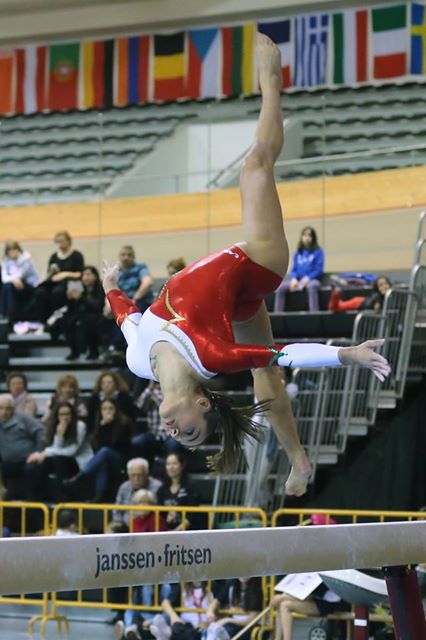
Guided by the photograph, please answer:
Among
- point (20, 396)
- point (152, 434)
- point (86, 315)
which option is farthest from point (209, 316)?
point (86, 315)

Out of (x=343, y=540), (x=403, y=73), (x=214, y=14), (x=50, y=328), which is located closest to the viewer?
(x=343, y=540)

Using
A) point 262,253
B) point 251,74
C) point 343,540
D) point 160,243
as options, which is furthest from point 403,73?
point 343,540

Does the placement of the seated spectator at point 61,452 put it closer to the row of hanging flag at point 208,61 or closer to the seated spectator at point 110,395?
the seated spectator at point 110,395

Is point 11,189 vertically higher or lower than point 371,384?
higher

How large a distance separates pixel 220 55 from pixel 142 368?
9217 mm

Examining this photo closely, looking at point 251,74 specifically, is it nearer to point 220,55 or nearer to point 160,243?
point 220,55

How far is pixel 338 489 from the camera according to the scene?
8820mm

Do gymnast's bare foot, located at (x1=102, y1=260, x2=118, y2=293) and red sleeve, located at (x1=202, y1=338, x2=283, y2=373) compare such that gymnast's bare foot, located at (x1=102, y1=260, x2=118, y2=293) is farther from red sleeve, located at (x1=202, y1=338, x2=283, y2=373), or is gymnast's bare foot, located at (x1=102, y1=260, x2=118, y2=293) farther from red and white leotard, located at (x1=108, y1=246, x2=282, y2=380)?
red sleeve, located at (x1=202, y1=338, x2=283, y2=373)

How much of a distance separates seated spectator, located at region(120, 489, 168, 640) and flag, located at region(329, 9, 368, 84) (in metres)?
6.15

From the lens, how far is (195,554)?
353 centimetres

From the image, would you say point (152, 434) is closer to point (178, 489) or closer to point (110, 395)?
point (110, 395)

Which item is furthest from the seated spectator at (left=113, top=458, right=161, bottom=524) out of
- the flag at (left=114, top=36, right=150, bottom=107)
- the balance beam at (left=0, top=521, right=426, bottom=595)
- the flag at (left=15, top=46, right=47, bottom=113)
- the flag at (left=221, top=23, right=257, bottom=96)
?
the flag at (left=15, top=46, right=47, bottom=113)

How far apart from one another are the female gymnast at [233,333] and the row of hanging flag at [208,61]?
298 inches

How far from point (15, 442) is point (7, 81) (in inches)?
269
